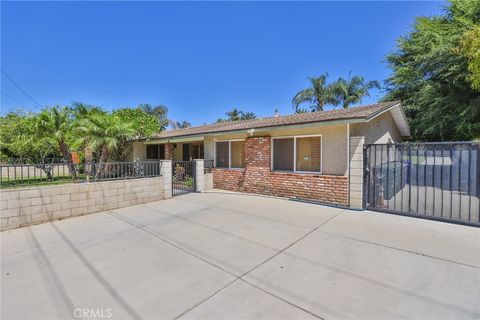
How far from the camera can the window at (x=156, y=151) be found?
16266 mm

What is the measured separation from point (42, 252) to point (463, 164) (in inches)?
375

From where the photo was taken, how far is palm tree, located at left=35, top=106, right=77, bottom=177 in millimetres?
11018

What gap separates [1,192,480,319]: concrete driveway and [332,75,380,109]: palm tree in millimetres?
18985

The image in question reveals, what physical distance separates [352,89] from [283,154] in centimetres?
1774

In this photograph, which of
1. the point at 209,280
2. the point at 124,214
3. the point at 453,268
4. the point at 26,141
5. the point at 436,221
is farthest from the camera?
the point at 26,141

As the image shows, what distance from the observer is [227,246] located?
14.0ft

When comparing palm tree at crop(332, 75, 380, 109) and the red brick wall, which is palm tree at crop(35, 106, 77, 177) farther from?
palm tree at crop(332, 75, 380, 109)

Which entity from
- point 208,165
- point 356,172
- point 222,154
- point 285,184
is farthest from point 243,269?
point 208,165

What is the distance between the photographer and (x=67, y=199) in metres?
6.24

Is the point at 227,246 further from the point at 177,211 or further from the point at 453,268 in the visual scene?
the point at 453,268

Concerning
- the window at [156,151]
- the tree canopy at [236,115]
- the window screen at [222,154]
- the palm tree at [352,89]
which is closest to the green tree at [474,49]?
the window screen at [222,154]

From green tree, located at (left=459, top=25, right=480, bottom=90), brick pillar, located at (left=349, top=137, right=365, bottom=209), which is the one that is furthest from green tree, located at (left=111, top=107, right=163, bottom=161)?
green tree, located at (left=459, top=25, right=480, bottom=90)

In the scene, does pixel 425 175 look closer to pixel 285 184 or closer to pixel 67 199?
pixel 285 184

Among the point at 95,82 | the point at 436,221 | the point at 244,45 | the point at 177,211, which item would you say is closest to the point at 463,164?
the point at 436,221
